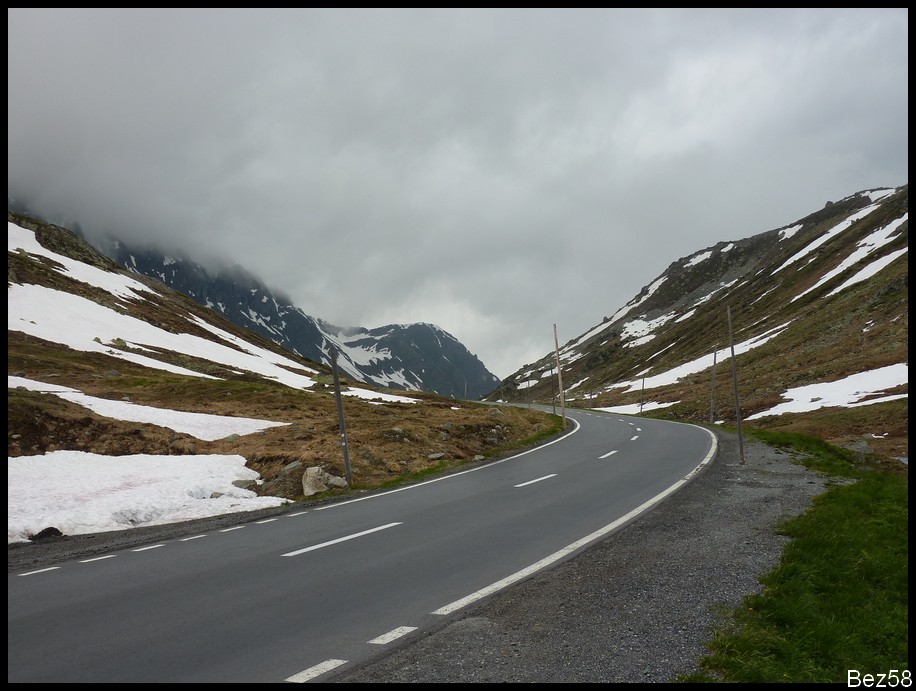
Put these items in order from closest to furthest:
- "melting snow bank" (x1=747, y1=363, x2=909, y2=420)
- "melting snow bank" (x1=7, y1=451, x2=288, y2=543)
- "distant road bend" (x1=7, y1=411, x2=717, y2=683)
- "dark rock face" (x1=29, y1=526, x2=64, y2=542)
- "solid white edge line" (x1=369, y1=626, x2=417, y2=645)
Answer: "distant road bend" (x1=7, y1=411, x2=717, y2=683), "solid white edge line" (x1=369, y1=626, x2=417, y2=645), "dark rock face" (x1=29, y1=526, x2=64, y2=542), "melting snow bank" (x1=7, y1=451, x2=288, y2=543), "melting snow bank" (x1=747, y1=363, x2=909, y2=420)

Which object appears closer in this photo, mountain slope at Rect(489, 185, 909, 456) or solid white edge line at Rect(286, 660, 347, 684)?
solid white edge line at Rect(286, 660, 347, 684)

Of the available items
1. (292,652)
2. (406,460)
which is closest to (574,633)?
(292,652)

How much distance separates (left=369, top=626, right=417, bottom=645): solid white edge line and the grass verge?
286cm

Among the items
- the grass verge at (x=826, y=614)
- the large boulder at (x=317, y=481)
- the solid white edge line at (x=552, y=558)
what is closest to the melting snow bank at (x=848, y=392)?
the solid white edge line at (x=552, y=558)

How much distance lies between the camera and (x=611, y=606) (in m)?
6.46

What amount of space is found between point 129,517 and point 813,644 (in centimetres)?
1582

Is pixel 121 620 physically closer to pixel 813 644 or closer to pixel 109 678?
pixel 109 678

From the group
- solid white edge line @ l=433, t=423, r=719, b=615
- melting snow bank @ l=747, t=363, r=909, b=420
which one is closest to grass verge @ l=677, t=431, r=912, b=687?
solid white edge line @ l=433, t=423, r=719, b=615

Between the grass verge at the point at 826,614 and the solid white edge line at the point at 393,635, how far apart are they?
2.86m

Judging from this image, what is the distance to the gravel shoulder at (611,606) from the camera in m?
5.01

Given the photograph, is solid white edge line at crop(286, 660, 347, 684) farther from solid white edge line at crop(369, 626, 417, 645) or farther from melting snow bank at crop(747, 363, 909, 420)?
melting snow bank at crop(747, 363, 909, 420)

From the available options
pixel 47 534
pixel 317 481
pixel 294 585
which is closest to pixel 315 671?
pixel 294 585

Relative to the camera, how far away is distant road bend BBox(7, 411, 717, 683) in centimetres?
554

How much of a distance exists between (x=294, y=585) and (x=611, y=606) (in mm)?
4475
